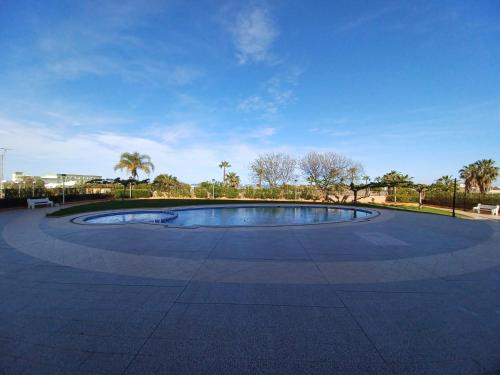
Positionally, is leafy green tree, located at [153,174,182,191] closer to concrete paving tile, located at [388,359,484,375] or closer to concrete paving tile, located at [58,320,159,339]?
concrete paving tile, located at [58,320,159,339]

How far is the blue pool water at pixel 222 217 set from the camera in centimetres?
1093

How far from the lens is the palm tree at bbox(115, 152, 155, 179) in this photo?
104ft

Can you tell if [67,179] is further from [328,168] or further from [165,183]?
[328,168]

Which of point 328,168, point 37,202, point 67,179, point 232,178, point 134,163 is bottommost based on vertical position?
point 37,202

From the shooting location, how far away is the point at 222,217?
12.9 m

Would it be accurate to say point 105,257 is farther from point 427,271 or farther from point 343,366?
point 427,271

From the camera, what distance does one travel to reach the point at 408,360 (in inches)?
83.2

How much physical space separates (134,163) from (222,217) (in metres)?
24.2

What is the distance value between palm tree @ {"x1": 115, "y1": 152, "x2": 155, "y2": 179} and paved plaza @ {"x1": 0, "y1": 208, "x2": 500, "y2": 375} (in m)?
28.1

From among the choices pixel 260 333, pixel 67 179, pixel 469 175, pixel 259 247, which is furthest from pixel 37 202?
pixel 469 175

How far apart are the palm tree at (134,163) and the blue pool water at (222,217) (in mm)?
19925

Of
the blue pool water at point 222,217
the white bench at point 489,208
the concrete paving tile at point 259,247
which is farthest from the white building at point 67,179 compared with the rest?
the white bench at point 489,208

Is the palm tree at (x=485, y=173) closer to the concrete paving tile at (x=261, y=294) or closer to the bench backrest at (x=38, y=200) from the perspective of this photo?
the concrete paving tile at (x=261, y=294)

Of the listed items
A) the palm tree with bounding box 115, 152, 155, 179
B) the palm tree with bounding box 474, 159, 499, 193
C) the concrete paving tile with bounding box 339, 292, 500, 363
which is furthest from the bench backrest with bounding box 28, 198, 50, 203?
the palm tree with bounding box 474, 159, 499, 193
